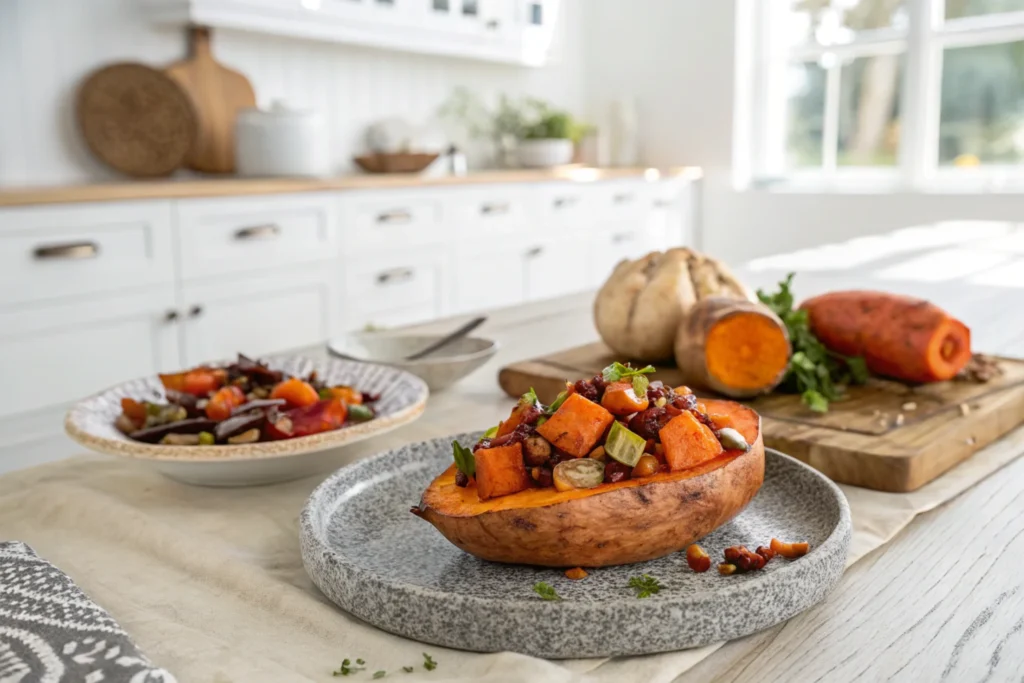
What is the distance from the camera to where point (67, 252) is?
260 centimetres

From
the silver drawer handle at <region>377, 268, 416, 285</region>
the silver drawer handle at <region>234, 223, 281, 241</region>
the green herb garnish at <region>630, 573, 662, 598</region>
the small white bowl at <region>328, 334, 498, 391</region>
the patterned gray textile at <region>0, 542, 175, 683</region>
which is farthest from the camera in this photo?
the silver drawer handle at <region>377, 268, 416, 285</region>

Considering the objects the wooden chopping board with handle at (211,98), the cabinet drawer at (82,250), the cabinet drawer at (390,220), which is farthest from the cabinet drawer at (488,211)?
the cabinet drawer at (82,250)

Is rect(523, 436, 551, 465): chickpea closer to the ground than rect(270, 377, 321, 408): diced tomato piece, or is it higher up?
higher up

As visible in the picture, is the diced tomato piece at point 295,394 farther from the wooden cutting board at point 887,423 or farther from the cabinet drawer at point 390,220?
the cabinet drawer at point 390,220

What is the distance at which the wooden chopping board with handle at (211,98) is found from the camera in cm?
350

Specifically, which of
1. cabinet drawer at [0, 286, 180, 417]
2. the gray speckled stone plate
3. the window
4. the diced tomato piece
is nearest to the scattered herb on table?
the gray speckled stone plate

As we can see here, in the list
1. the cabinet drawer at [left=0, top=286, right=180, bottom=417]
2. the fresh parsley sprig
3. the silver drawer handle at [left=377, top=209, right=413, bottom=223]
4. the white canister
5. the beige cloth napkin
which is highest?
the white canister

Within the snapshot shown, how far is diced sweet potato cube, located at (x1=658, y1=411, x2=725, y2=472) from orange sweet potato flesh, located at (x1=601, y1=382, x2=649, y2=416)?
3 centimetres

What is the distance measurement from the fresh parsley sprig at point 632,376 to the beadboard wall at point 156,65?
298 cm

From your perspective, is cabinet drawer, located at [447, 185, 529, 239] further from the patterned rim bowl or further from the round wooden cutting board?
the patterned rim bowl

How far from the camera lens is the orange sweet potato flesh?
2.18 feet

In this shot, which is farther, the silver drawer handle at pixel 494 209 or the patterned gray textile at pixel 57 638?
the silver drawer handle at pixel 494 209

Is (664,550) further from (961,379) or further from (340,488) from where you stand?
(961,379)

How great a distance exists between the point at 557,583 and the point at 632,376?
0.56ft
